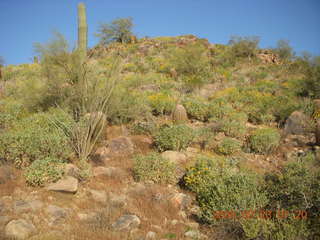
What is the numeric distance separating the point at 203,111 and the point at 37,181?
18.8ft

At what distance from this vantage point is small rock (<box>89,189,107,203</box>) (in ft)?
12.6

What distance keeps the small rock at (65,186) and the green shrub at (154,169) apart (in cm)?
115

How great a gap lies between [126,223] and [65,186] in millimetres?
1348

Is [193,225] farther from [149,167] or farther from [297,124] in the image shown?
[297,124]

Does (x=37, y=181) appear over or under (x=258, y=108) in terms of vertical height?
under

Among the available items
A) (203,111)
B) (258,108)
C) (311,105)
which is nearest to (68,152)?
(203,111)

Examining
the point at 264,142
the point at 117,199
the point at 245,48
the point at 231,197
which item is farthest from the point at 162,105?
the point at 245,48

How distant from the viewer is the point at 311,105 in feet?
26.5

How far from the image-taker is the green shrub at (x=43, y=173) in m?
3.87

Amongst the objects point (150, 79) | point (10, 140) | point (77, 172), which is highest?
point (150, 79)

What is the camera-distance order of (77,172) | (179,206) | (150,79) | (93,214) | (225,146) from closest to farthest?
(93,214) < (179,206) < (77,172) < (225,146) < (150,79)

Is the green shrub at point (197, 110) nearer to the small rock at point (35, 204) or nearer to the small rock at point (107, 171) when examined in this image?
the small rock at point (107, 171)

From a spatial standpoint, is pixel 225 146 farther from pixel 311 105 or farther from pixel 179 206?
pixel 311 105

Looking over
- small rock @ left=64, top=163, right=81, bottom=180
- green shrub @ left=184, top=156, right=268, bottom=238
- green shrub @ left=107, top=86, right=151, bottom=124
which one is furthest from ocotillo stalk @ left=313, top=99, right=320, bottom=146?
small rock @ left=64, top=163, right=81, bottom=180
